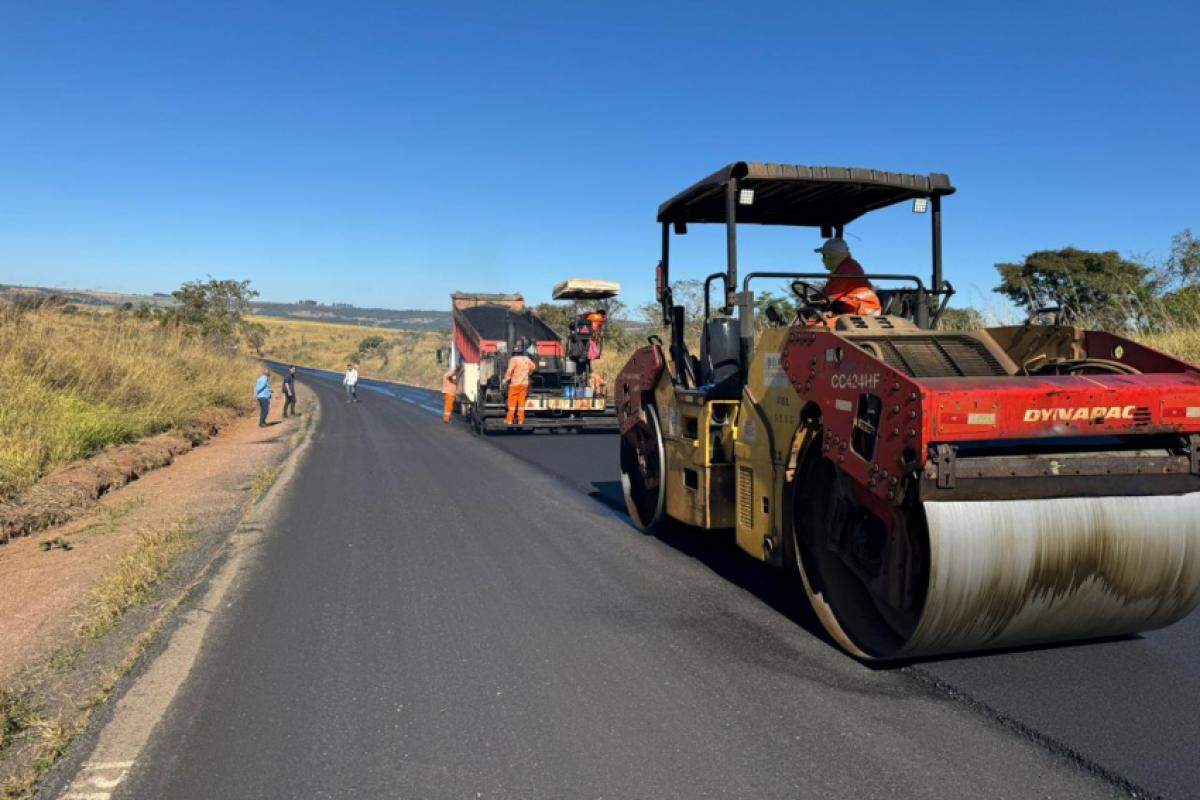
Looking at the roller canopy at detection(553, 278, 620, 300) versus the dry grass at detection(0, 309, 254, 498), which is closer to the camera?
the dry grass at detection(0, 309, 254, 498)

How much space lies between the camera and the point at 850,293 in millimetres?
5605

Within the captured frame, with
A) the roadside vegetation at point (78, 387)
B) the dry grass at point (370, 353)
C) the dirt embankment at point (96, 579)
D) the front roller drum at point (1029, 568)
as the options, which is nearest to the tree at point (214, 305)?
the dry grass at point (370, 353)

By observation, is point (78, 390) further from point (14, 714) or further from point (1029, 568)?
point (1029, 568)

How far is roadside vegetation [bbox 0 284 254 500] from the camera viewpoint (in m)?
10.5

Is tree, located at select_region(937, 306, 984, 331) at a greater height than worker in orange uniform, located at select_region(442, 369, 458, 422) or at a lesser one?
greater

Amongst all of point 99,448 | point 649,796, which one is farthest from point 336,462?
point 649,796

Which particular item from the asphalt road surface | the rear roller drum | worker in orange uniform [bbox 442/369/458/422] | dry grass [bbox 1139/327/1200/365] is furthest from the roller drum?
worker in orange uniform [bbox 442/369/458/422]

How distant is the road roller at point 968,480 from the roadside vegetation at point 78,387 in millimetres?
8409

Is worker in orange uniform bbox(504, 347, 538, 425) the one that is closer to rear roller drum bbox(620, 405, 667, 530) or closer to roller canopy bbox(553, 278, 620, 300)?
roller canopy bbox(553, 278, 620, 300)

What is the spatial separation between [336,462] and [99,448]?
3.25 m

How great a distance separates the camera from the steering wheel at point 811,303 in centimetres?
518

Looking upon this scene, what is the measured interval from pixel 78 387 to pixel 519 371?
290 inches

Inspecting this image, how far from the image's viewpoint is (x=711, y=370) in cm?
629

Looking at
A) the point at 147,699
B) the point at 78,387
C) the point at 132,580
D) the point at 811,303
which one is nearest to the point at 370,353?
the point at 78,387
